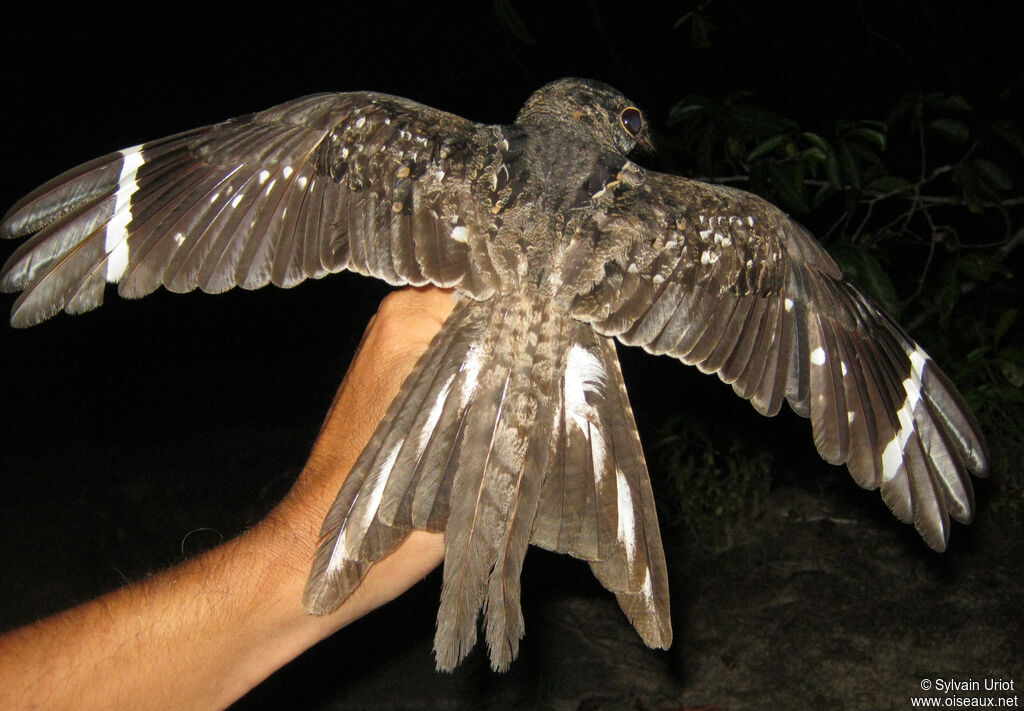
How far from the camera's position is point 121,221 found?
194 cm

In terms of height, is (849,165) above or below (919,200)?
above

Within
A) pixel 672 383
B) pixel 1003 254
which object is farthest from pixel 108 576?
pixel 1003 254

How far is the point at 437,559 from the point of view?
170 cm

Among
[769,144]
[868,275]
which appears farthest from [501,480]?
[769,144]

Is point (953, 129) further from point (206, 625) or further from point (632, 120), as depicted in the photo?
point (206, 625)

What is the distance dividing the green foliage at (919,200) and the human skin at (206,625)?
5.41 feet

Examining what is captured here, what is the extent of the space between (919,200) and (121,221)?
2718mm

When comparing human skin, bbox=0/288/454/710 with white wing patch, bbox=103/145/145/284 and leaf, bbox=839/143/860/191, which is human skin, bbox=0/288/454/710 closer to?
white wing patch, bbox=103/145/145/284

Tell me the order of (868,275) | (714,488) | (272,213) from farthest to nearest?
1. (714,488)
2. (868,275)
3. (272,213)

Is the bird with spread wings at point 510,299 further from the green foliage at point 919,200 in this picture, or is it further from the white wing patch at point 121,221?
the green foliage at point 919,200

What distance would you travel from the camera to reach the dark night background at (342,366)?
127 inches

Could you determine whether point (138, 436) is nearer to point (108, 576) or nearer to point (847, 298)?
point (108, 576)

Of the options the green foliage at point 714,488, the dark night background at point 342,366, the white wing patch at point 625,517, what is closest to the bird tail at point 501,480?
the white wing patch at point 625,517

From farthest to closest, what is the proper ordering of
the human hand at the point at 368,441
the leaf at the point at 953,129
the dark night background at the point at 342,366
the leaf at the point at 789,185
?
the dark night background at the point at 342,366 < the leaf at the point at 953,129 < the leaf at the point at 789,185 < the human hand at the point at 368,441
